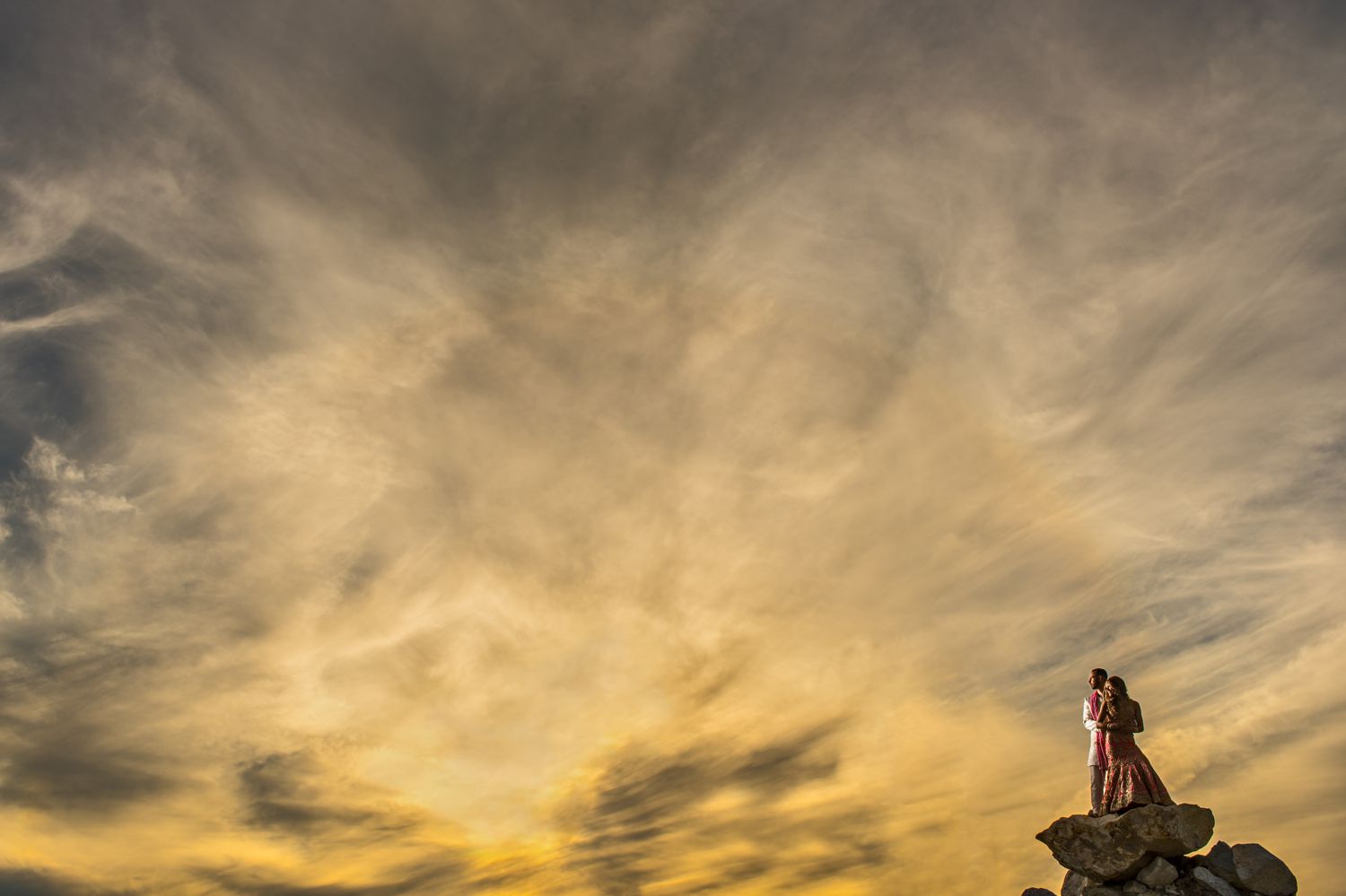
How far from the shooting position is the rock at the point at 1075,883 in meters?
33.7

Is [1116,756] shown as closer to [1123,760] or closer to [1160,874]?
[1123,760]

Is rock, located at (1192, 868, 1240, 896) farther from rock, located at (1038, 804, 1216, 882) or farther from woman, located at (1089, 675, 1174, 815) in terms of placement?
woman, located at (1089, 675, 1174, 815)

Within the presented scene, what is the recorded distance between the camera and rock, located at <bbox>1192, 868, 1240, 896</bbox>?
31641 millimetres

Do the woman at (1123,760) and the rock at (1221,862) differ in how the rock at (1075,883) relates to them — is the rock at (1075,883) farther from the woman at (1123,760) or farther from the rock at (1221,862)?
the rock at (1221,862)

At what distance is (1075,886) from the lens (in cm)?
3425

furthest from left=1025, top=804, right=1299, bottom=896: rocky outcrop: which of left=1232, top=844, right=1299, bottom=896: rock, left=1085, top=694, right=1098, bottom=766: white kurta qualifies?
left=1085, top=694, right=1098, bottom=766: white kurta

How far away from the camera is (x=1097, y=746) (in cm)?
3506

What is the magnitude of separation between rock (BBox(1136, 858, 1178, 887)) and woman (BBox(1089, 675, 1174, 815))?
2034mm

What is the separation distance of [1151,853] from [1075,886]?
334 cm

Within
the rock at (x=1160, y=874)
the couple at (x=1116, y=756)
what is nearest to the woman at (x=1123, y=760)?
the couple at (x=1116, y=756)

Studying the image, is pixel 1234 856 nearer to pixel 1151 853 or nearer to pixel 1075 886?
pixel 1151 853

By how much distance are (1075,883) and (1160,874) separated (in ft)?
11.5

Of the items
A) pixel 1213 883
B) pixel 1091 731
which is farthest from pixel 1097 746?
pixel 1213 883

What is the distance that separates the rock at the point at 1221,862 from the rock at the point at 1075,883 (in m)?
3.91
